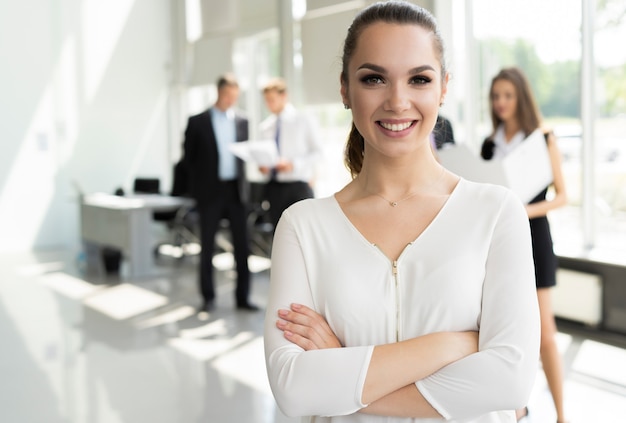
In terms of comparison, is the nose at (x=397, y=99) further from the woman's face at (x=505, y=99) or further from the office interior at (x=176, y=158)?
the woman's face at (x=505, y=99)

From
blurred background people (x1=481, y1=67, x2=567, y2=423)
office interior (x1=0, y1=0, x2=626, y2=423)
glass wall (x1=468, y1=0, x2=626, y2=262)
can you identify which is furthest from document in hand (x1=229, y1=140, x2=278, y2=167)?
blurred background people (x1=481, y1=67, x2=567, y2=423)

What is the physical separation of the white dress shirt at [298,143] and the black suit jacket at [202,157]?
1.60 feet

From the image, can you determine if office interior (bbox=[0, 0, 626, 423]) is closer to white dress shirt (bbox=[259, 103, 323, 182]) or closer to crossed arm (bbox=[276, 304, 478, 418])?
crossed arm (bbox=[276, 304, 478, 418])

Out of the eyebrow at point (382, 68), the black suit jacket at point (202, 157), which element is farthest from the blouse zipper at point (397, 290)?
the black suit jacket at point (202, 157)

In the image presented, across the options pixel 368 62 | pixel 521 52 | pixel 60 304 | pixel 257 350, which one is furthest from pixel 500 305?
pixel 60 304

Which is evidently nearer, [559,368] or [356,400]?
[356,400]

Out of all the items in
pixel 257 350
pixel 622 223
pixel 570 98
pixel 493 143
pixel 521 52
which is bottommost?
pixel 257 350

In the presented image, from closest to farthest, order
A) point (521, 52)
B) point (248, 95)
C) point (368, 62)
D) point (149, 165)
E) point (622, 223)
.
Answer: point (368, 62) < point (622, 223) < point (521, 52) < point (248, 95) < point (149, 165)

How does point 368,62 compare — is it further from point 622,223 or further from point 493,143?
point 622,223

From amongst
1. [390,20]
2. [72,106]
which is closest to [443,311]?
[390,20]

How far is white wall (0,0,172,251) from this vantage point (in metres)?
10.2

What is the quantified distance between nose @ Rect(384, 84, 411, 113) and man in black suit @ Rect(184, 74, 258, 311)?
4.99 metres

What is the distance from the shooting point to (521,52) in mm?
6289

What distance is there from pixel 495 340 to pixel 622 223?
4865 mm
